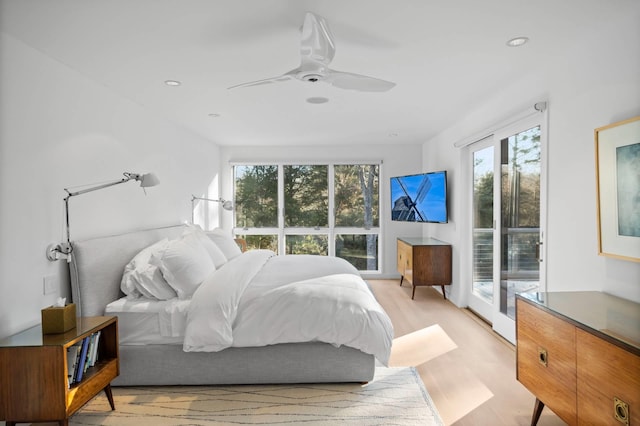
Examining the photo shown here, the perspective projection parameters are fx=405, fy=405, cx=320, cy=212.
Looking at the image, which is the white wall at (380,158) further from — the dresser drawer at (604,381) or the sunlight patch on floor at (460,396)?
the dresser drawer at (604,381)

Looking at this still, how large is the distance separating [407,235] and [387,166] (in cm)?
122

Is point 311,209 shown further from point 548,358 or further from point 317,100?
point 548,358

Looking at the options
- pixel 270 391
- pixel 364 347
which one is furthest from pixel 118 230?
pixel 364 347

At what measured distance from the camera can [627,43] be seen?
219 centimetres

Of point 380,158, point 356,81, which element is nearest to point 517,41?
point 356,81

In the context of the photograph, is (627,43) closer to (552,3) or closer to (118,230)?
(552,3)

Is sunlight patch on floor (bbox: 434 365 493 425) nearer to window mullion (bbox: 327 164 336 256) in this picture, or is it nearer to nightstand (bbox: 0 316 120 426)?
nightstand (bbox: 0 316 120 426)

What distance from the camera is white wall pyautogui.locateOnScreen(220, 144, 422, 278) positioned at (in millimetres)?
6836

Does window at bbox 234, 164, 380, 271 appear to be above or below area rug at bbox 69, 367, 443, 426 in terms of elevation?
above

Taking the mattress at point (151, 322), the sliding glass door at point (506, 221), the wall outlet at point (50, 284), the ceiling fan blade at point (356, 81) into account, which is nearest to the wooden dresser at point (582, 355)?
the sliding glass door at point (506, 221)

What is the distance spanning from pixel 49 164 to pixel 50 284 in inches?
31.0

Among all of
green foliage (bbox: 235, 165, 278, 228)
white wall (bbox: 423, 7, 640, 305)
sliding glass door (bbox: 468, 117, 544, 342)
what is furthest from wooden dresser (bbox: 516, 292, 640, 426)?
green foliage (bbox: 235, 165, 278, 228)

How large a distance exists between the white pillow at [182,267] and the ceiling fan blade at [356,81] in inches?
67.0

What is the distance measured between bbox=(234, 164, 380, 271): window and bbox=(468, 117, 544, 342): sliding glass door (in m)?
2.37
